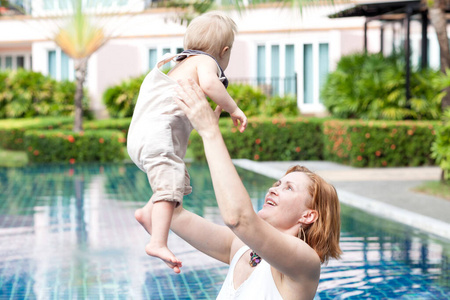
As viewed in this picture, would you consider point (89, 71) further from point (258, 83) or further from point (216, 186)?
point (216, 186)

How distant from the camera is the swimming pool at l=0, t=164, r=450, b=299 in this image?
241 inches

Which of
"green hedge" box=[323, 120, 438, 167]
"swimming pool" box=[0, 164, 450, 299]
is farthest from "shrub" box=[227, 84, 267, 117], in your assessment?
"swimming pool" box=[0, 164, 450, 299]

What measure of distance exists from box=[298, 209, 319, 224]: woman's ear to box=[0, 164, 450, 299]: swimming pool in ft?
10.1

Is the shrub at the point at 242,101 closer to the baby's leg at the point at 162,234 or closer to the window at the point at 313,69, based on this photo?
the window at the point at 313,69

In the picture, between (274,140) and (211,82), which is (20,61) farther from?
(211,82)

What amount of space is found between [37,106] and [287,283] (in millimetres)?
23038

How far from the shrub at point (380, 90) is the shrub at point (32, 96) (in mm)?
10139

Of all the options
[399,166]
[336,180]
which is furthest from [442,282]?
[399,166]

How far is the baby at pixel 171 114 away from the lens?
2.90m

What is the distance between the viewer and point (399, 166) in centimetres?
1612


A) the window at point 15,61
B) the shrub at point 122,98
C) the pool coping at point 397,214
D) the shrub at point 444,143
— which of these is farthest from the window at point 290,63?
the shrub at point 444,143

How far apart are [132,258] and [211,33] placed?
185 inches

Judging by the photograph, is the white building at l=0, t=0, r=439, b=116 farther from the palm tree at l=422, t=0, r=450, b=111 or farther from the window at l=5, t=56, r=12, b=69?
the palm tree at l=422, t=0, r=450, b=111

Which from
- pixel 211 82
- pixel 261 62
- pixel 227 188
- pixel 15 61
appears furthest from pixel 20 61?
pixel 227 188
